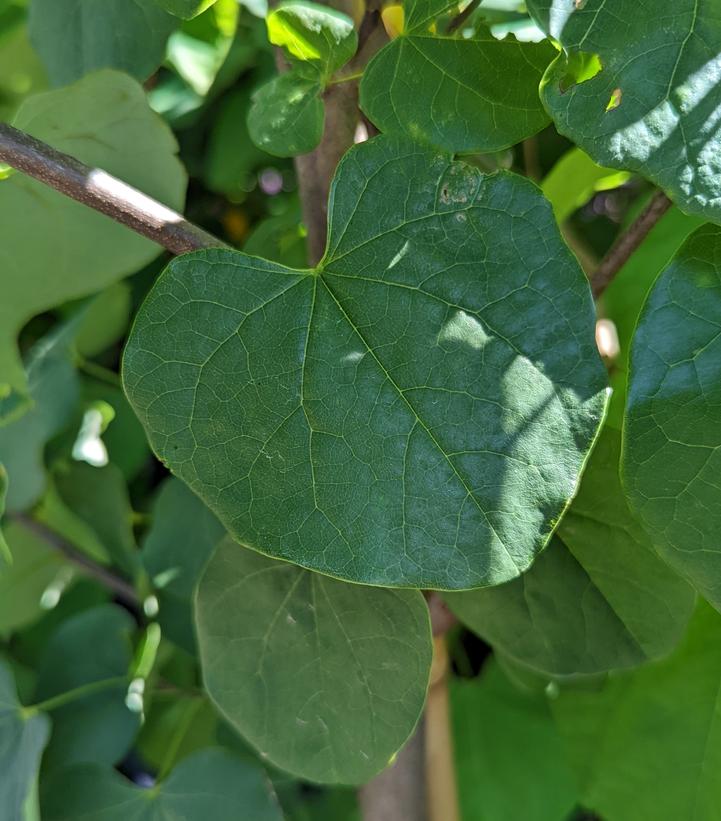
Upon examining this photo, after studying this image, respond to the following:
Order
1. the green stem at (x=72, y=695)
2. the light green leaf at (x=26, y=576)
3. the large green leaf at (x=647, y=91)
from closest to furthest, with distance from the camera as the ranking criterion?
the large green leaf at (x=647, y=91)
the green stem at (x=72, y=695)
the light green leaf at (x=26, y=576)

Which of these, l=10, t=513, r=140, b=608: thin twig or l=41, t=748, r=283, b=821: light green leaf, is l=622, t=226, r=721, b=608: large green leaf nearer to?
l=41, t=748, r=283, b=821: light green leaf

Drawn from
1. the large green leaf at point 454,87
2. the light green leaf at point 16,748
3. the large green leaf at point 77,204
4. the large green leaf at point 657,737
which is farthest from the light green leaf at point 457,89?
the light green leaf at point 16,748

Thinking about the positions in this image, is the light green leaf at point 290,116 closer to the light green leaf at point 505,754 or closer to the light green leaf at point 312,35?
the light green leaf at point 312,35

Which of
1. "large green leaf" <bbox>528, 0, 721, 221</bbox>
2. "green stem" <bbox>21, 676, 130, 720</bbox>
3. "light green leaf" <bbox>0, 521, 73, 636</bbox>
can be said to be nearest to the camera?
"large green leaf" <bbox>528, 0, 721, 221</bbox>

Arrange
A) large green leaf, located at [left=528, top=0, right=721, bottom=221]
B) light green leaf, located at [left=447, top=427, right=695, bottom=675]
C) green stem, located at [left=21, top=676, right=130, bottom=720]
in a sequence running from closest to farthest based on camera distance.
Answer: large green leaf, located at [left=528, top=0, right=721, bottom=221] → light green leaf, located at [left=447, top=427, right=695, bottom=675] → green stem, located at [left=21, top=676, right=130, bottom=720]

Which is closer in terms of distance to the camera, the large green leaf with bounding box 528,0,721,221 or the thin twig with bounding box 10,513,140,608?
the large green leaf with bounding box 528,0,721,221

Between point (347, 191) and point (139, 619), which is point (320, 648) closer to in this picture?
point (347, 191)

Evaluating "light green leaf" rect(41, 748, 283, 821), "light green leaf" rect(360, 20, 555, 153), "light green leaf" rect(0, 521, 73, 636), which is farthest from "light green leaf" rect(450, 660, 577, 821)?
"light green leaf" rect(360, 20, 555, 153)

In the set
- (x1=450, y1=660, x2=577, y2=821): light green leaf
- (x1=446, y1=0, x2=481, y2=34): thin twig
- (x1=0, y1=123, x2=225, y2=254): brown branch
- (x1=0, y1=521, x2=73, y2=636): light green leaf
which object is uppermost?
(x1=446, y1=0, x2=481, y2=34): thin twig
